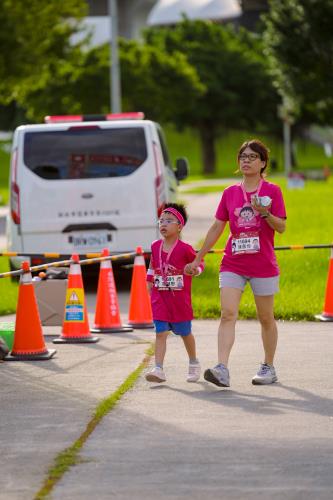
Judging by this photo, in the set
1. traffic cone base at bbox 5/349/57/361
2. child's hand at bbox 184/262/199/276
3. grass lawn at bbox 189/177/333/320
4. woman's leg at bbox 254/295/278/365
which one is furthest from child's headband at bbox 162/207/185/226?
grass lawn at bbox 189/177/333/320

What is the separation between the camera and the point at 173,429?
7.94 metres

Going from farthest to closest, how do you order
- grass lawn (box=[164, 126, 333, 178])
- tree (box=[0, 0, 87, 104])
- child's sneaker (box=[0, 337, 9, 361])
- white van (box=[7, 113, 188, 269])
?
grass lawn (box=[164, 126, 333, 178])
tree (box=[0, 0, 87, 104])
white van (box=[7, 113, 188, 269])
child's sneaker (box=[0, 337, 9, 361])

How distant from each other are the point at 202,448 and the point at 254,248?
7.94ft

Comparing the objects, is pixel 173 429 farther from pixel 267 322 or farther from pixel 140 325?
pixel 140 325

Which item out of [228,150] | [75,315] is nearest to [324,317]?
[75,315]

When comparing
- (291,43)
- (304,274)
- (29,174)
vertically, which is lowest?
(304,274)

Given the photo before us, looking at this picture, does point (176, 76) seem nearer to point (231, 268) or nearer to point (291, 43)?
point (291, 43)

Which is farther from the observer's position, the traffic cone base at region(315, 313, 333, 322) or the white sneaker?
the traffic cone base at region(315, 313, 333, 322)

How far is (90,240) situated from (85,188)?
0.64 m

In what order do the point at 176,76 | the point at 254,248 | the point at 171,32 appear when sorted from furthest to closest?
the point at 171,32 → the point at 176,76 → the point at 254,248

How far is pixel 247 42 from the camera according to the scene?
112 metres

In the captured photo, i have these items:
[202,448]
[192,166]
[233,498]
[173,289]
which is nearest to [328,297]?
[173,289]

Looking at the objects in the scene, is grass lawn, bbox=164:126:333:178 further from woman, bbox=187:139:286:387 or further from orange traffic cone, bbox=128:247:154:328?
woman, bbox=187:139:286:387

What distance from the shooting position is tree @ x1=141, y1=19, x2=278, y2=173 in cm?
9650
